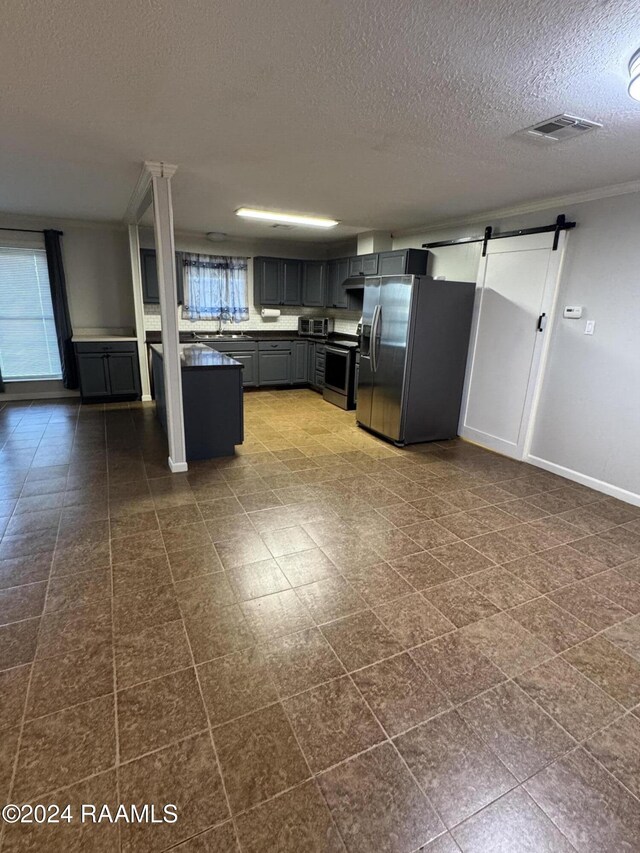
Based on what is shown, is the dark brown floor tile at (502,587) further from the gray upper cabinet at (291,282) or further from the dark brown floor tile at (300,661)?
the gray upper cabinet at (291,282)

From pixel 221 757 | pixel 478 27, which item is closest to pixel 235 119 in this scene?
pixel 478 27

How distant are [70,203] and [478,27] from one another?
471 centimetres

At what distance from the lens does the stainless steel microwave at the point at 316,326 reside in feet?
23.7

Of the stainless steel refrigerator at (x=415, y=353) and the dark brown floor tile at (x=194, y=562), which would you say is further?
the stainless steel refrigerator at (x=415, y=353)

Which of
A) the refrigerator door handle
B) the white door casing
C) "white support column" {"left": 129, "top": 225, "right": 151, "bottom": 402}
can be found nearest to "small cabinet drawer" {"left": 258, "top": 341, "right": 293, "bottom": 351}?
"white support column" {"left": 129, "top": 225, "right": 151, "bottom": 402}

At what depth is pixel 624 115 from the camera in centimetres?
211

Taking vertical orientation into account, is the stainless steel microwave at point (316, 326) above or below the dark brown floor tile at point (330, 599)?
above

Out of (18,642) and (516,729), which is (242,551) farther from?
(516,729)

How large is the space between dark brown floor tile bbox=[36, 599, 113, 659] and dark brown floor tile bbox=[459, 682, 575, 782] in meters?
1.61

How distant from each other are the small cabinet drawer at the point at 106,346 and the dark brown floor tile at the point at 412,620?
17.6ft

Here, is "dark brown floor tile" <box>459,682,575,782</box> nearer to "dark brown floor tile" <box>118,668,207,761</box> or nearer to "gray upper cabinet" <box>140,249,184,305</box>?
"dark brown floor tile" <box>118,668,207,761</box>

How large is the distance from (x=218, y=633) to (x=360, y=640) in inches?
26.1

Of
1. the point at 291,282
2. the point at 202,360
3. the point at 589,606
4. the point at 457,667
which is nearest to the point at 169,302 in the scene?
the point at 202,360

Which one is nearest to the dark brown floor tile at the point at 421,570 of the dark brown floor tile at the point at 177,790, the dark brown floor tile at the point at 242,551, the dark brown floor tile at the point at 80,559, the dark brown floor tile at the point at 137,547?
the dark brown floor tile at the point at 242,551
